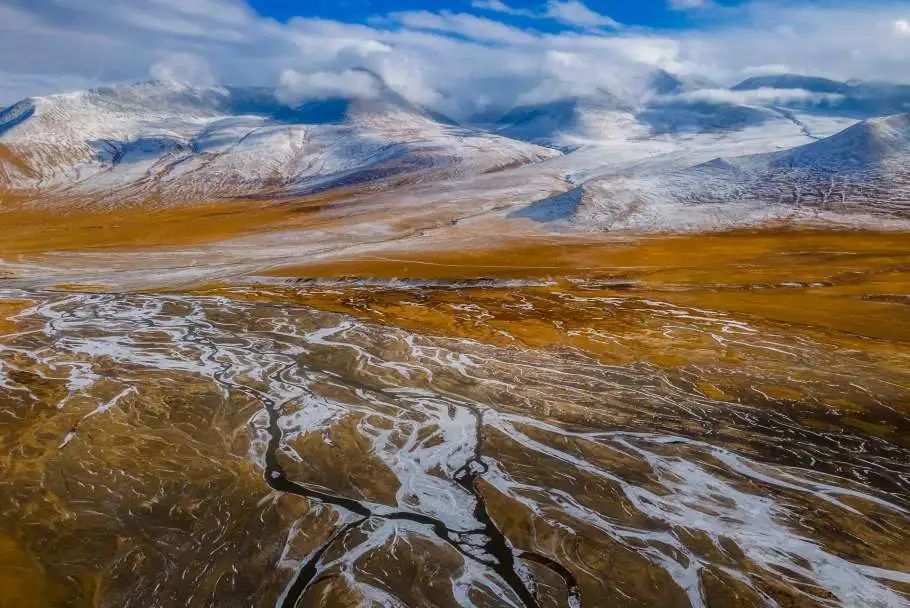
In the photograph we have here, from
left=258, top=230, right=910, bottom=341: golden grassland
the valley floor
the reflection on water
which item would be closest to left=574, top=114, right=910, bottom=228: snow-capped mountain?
left=258, top=230, right=910, bottom=341: golden grassland

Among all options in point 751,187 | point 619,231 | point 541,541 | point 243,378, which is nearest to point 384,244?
point 619,231

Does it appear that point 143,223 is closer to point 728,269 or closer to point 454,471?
point 728,269

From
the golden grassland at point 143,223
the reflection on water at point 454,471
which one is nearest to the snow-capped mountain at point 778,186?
the golden grassland at point 143,223

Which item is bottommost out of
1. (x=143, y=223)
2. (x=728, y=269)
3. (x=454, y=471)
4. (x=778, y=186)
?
(x=143, y=223)

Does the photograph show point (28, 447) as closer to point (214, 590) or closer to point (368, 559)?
point (214, 590)

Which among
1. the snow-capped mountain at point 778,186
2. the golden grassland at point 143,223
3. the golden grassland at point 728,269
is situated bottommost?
the golden grassland at point 143,223

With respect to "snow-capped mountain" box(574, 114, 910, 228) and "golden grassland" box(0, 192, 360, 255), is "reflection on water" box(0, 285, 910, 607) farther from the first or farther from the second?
"golden grassland" box(0, 192, 360, 255)

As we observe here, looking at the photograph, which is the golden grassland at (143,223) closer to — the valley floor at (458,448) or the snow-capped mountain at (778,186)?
the valley floor at (458,448)

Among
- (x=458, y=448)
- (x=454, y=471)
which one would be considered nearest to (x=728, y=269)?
(x=458, y=448)
